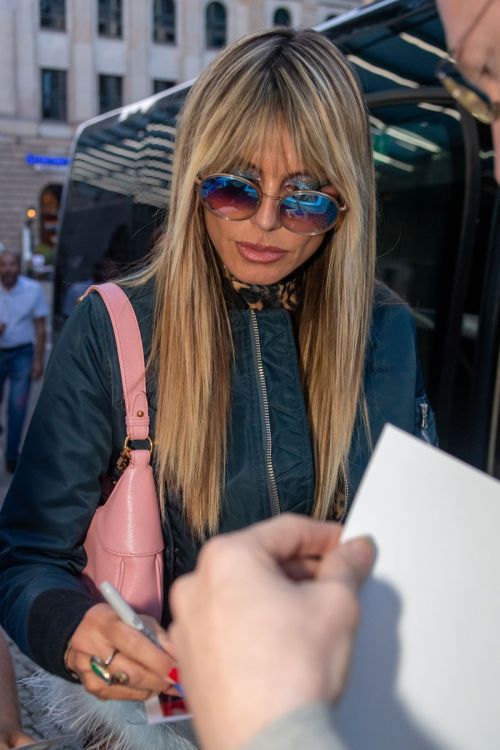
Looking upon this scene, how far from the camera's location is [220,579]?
2.23ft

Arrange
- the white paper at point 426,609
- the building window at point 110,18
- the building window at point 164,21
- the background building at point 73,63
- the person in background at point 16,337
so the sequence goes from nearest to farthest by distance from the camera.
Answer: the white paper at point 426,609 < the person in background at point 16,337 < the background building at point 73,63 < the building window at point 110,18 < the building window at point 164,21

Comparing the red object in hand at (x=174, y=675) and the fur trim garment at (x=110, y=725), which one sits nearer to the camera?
the red object in hand at (x=174, y=675)

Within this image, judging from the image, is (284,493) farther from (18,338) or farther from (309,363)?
(18,338)

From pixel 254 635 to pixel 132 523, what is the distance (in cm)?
80

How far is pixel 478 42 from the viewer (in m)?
0.86

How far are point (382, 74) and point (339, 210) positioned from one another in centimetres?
236

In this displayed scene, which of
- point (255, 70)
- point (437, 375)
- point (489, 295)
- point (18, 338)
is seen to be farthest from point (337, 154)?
point (18, 338)

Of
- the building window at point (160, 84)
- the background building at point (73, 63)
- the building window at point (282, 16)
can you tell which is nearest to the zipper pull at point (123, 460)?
the background building at point (73, 63)

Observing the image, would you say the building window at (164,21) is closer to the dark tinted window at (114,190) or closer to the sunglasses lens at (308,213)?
the dark tinted window at (114,190)

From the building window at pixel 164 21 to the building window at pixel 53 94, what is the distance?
3.61 metres

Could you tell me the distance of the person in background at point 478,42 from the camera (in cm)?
84

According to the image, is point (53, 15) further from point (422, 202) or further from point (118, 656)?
point (118, 656)

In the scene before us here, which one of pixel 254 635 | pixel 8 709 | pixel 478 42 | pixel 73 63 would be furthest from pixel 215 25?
pixel 254 635

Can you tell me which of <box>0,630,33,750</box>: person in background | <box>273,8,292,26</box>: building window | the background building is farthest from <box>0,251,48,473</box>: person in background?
<box>273,8,292,26</box>: building window
